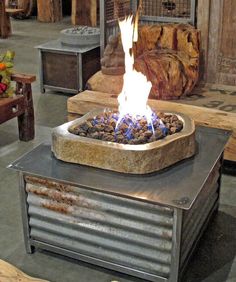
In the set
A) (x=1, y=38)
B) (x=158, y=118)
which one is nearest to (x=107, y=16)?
(x=158, y=118)

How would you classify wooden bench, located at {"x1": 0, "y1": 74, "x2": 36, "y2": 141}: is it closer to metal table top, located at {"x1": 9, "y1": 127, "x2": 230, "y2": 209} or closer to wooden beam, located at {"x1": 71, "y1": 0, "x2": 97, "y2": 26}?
metal table top, located at {"x1": 9, "y1": 127, "x2": 230, "y2": 209}

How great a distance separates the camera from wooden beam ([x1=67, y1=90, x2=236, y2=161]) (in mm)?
3113

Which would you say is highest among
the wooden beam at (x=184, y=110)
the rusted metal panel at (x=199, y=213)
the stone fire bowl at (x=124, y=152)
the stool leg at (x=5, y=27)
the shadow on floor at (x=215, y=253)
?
the stool leg at (x=5, y=27)

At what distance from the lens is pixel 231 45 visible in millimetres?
3904

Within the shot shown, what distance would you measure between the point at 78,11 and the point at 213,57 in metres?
4.93

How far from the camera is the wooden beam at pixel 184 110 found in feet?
10.2

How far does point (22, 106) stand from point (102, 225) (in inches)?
69.3

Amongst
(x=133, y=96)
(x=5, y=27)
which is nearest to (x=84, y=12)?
(x=5, y=27)

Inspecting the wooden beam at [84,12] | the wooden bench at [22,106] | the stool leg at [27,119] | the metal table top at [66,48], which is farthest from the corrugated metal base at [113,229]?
the wooden beam at [84,12]

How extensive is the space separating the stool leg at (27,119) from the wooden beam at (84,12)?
494cm

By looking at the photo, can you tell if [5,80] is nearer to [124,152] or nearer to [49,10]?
[124,152]

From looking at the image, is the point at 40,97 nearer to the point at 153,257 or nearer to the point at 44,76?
the point at 44,76

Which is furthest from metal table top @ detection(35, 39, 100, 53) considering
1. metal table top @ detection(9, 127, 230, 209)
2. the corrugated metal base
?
the corrugated metal base

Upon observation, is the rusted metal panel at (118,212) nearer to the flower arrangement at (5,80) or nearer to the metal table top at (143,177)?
the metal table top at (143,177)
